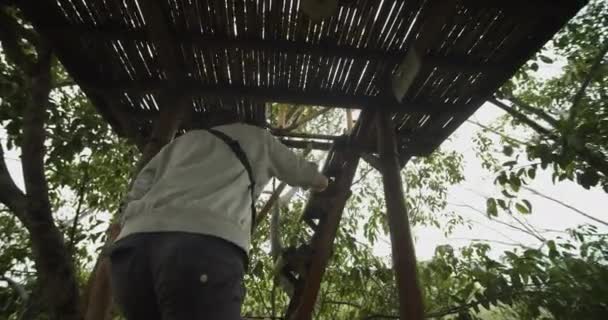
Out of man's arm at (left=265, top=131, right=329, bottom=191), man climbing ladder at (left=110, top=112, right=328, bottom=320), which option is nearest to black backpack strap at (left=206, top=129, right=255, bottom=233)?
man climbing ladder at (left=110, top=112, right=328, bottom=320)

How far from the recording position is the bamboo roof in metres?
2.16

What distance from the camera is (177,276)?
3.92ft

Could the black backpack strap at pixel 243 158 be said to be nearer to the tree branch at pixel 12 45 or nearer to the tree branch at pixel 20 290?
the tree branch at pixel 12 45

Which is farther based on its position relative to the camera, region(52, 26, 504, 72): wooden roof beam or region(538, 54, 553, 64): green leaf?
region(538, 54, 553, 64): green leaf

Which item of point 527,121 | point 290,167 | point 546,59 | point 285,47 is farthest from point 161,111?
point 546,59

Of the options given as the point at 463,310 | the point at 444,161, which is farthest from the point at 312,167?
the point at 444,161

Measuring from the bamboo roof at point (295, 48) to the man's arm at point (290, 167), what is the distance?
2.80 feet

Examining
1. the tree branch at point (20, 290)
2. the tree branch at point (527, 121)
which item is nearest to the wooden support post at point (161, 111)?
Result: the tree branch at point (20, 290)

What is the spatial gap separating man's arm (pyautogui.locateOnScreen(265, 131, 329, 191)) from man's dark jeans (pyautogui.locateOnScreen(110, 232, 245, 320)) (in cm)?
66

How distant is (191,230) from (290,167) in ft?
2.66

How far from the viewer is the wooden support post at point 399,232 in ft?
6.94

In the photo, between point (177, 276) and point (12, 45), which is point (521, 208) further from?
point (12, 45)

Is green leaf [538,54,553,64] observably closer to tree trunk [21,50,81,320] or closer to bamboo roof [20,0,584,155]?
bamboo roof [20,0,584,155]

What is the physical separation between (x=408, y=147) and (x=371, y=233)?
2048 millimetres
